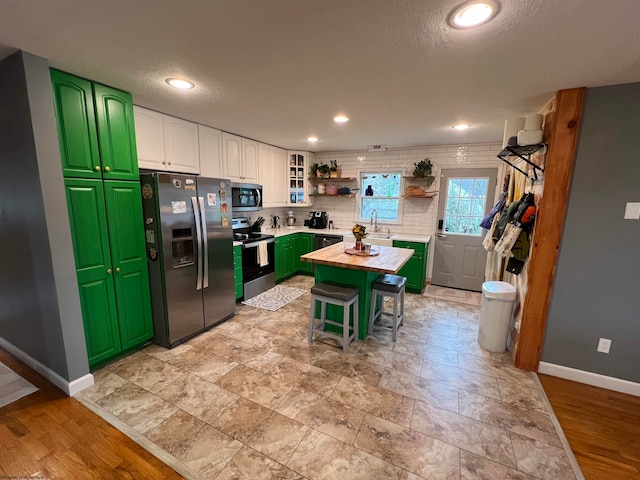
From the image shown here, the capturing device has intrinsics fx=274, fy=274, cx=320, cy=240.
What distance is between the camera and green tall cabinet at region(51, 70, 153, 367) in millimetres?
2012

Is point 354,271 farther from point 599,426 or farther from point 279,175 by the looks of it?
point 279,175

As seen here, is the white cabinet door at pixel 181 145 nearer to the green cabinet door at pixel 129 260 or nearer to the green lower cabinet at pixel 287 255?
the green cabinet door at pixel 129 260

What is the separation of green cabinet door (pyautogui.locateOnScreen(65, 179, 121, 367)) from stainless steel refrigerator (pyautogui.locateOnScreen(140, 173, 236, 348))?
351 millimetres

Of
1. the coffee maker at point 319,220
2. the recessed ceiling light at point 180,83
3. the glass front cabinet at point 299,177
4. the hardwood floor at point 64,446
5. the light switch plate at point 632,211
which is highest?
the recessed ceiling light at point 180,83

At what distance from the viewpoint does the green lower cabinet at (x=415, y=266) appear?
13.8 ft

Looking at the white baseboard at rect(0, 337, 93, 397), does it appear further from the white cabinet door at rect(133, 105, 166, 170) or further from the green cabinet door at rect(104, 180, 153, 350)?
the white cabinet door at rect(133, 105, 166, 170)

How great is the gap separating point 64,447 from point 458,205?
5.05 meters

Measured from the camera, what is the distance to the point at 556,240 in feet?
7.34

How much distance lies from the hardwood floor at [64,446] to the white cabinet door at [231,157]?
9.15 ft

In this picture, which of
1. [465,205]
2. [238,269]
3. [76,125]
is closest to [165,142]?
[76,125]

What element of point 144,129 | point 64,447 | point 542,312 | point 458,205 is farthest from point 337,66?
point 458,205

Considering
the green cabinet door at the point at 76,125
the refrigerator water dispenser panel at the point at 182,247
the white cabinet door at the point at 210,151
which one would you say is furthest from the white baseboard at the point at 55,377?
the white cabinet door at the point at 210,151

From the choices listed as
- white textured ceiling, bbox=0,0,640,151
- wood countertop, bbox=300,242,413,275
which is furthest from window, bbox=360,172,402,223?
white textured ceiling, bbox=0,0,640,151

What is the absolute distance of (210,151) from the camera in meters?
3.48
